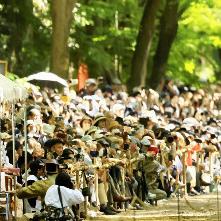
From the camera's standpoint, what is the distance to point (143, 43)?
4466 centimetres

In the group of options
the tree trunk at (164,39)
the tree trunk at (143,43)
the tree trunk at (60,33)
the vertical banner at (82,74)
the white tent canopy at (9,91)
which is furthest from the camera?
the tree trunk at (164,39)

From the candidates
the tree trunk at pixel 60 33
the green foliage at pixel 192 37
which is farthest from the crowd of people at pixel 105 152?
the green foliage at pixel 192 37

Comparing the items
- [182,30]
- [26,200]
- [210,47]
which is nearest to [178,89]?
[182,30]

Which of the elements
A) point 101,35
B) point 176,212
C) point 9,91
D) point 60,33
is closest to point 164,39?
point 101,35

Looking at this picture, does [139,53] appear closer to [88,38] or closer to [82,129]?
[88,38]

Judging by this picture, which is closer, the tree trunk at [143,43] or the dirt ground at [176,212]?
the dirt ground at [176,212]

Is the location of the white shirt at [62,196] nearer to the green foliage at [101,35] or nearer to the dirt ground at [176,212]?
the dirt ground at [176,212]

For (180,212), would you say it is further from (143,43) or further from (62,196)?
(143,43)

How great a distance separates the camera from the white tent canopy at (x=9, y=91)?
21.2 metres

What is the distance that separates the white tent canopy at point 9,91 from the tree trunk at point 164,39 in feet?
76.9

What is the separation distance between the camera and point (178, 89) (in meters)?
44.6

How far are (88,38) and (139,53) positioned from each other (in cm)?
194

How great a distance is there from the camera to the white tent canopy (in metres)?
21.2

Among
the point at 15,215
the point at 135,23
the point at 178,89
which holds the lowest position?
the point at 15,215
